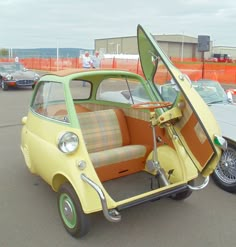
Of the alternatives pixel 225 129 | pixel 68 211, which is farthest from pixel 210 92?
pixel 68 211

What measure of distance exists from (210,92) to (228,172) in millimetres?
1800

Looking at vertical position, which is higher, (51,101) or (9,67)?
(9,67)

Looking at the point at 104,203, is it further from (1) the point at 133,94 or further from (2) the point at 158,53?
(1) the point at 133,94

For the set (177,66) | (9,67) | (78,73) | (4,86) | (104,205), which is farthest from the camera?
(9,67)

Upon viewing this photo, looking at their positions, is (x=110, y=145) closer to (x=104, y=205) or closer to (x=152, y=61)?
(x=152, y=61)

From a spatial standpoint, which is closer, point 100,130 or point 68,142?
point 68,142

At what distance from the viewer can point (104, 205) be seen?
2.76 meters

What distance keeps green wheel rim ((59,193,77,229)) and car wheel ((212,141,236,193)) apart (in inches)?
85.2

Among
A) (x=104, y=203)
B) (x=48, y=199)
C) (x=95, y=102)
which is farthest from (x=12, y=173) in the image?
(x=104, y=203)

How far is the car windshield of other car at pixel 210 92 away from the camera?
17.8 ft

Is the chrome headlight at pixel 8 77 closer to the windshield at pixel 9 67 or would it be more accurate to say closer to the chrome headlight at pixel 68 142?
the windshield at pixel 9 67

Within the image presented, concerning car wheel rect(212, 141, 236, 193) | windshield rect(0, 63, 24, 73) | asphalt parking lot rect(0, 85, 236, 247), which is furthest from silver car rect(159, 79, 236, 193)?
windshield rect(0, 63, 24, 73)

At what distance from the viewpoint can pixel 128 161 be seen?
400 centimetres

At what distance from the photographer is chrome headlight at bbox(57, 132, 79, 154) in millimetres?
3051
